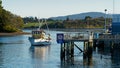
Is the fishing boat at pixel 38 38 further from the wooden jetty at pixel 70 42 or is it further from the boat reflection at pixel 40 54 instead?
the wooden jetty at pixel 70 42

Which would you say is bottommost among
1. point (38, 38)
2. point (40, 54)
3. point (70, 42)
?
point (40, 54)

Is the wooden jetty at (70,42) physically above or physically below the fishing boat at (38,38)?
above

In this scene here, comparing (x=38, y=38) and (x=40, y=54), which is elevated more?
(x=38, y=38)

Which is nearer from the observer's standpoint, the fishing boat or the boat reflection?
the boat reflection

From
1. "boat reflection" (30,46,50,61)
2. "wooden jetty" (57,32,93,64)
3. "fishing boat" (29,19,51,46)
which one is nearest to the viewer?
"wooden jetty" (57,32,93,64)

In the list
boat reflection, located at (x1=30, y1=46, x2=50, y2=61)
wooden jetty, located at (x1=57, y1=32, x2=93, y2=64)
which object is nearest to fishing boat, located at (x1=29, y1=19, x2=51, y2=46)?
boat reflection, located at (x1=30, y1=46, x2=50, y2=61)

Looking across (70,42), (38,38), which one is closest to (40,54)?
(70,42)

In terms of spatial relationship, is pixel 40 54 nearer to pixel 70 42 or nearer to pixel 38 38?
pixel 70 42

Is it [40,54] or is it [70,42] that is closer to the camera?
[70,42]

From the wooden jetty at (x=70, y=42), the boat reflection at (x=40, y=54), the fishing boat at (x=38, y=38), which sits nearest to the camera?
the wooden jetty at (x=70, y=42)

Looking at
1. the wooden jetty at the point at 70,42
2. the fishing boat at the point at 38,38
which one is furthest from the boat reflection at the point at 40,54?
the wooden jetty at the point at 70,42

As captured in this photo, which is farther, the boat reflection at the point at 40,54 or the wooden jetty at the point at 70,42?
the boat reflection at the point at 40,54

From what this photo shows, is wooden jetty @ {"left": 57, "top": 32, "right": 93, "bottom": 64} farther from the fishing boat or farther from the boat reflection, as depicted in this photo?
the fishing boat

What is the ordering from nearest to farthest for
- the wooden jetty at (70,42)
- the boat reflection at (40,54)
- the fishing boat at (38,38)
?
the wooden jetty at (70,42) < the boat reflection at (40,54) < the fishing boat at (38,38)
